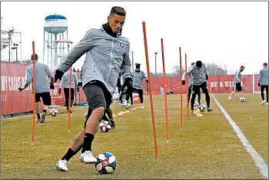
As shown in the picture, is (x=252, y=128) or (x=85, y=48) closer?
(x=85, y=48)

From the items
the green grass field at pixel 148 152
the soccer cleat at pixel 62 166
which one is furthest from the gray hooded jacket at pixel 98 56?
the green grass field at pixel 148 152

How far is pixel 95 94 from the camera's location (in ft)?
25.1

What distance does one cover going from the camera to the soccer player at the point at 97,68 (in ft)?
25.0

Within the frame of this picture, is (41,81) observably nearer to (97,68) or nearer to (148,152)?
(148,152)

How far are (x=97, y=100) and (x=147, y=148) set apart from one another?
108 inches

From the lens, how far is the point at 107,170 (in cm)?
737

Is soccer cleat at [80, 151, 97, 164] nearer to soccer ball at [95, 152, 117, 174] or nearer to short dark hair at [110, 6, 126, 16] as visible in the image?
soccer ball at [95, 152, 117, 174]

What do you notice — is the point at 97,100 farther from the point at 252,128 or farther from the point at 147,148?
the point at 252,128

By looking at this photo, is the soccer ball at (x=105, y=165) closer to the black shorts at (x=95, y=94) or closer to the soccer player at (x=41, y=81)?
the black shorts at (x=95, y=94)

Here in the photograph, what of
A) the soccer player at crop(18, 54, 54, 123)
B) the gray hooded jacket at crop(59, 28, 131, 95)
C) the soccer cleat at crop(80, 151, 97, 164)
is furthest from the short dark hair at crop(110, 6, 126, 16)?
the soccer player at crop(18, 54, 54, 123)

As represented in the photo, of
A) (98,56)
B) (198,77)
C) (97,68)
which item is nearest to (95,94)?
(97,68)

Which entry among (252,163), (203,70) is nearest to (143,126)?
(203,70)

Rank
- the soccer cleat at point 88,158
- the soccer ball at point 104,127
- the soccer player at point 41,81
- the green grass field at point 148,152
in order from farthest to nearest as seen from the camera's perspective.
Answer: the soccer player at point 41,81
the soccer ball at point 104,127
the soccer cleat at point 88,158
the green grass field at point 148,152

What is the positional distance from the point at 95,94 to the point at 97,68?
0.38 m
